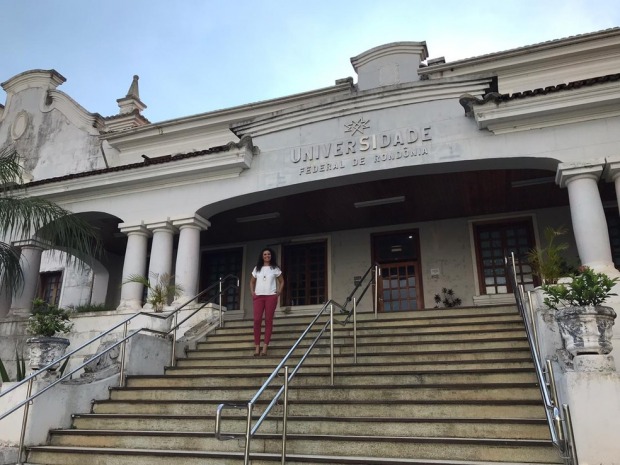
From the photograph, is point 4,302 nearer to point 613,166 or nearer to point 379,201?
point 379,201

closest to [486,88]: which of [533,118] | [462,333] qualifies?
[533,118]

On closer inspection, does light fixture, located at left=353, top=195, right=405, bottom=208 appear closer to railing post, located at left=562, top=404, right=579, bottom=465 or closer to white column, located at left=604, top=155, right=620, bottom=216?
white column, located at left=604, top=155, right=620, bottom=216

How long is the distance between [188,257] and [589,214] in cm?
766

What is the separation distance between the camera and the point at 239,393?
671 centimetres

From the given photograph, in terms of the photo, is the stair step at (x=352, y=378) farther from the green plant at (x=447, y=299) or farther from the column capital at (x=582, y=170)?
the green plant at (x=447, y=299)

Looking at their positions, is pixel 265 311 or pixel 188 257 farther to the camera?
pixel 188 257

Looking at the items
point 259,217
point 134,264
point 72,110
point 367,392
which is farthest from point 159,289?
point 72,110

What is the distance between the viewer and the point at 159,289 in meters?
Result: 10.4

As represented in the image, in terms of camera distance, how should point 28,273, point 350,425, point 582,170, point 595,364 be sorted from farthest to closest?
point 28,273, point 582,170, point 350,425, point 595,364

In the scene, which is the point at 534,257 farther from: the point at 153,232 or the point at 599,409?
the point at 153,232

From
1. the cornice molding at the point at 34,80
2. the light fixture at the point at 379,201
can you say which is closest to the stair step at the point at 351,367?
the light fixture at the point at 379,201

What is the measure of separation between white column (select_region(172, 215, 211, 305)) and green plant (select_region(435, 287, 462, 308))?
5.93 meters

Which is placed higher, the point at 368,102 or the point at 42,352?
the point at 368,102

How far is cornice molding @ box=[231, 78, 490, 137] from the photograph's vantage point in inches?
396
